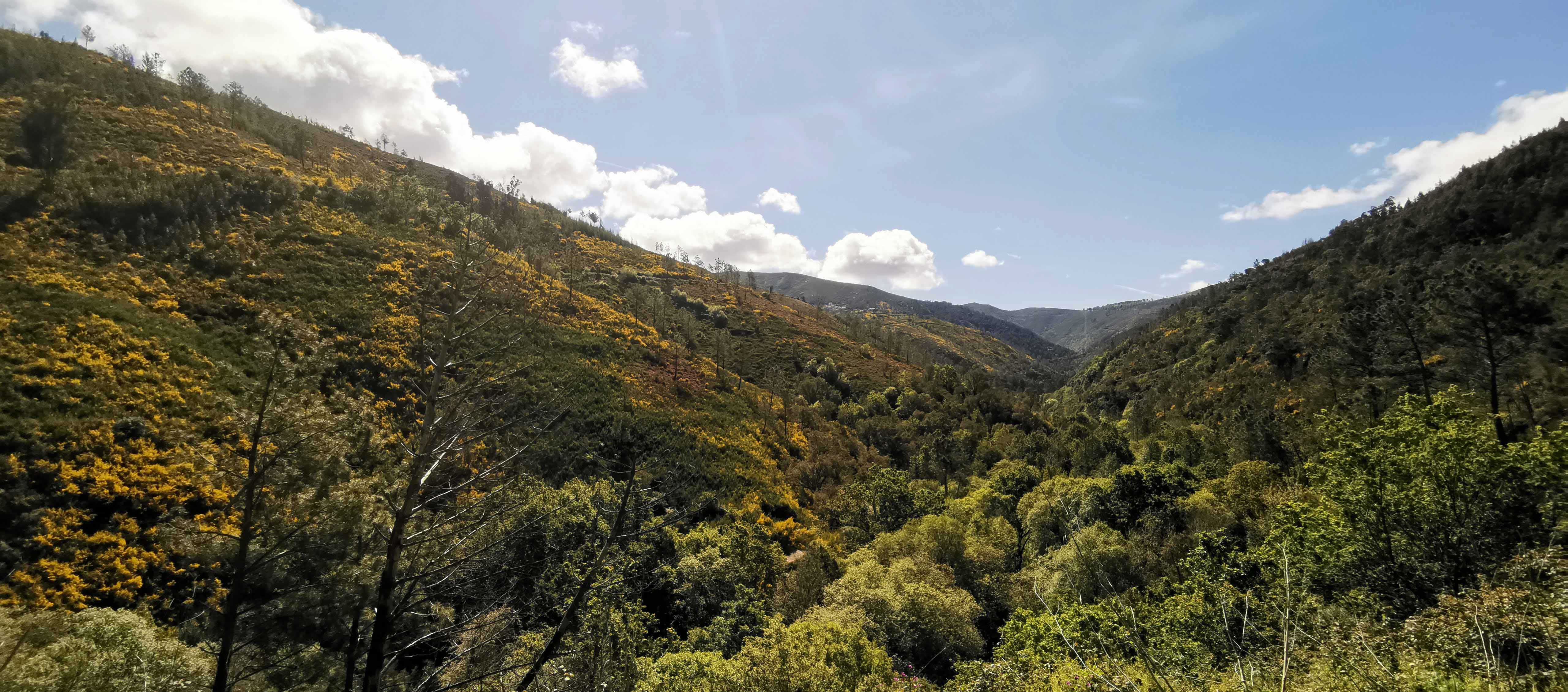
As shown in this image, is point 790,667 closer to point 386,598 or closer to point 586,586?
point 386,598

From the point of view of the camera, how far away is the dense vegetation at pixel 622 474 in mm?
7102

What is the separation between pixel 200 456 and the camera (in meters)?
6.74

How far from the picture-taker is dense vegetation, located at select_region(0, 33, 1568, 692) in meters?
7.10

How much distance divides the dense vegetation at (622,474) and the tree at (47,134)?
358 mm

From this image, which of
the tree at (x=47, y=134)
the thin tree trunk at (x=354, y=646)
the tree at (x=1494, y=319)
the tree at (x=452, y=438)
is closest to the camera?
the thin tree trunk at (x=354, y=646)

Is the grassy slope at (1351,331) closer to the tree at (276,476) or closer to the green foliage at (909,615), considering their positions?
the green foliage at (909,615)

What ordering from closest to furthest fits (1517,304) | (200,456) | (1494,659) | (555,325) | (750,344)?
(1494,659)
(200,456)
(1517,304)
(555,325)
(750,344)

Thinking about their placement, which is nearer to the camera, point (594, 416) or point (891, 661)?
point (891, 661)

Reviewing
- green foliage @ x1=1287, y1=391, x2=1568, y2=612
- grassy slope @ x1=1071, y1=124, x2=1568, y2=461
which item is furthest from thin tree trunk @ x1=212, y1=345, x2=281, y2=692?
grassy slope @ x1=1071, y1=124, x2=1568, y2=461

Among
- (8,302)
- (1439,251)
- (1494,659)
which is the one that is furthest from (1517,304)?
(8,302)

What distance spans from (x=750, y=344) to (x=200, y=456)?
313 feet

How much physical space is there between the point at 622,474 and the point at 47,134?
6836 cm

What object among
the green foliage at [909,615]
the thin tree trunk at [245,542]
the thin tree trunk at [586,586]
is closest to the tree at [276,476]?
the thin tree trunk at [245,542]

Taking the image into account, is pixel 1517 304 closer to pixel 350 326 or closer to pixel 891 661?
pixel 891 661
